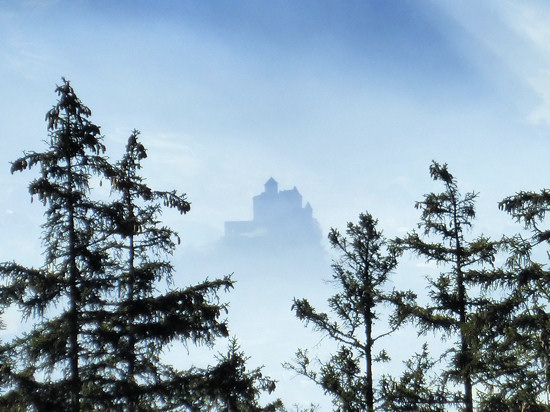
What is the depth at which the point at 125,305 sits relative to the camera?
14.5m

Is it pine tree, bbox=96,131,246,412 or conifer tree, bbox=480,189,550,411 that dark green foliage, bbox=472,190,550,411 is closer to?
conifer tree, bbox=480,189,550,411

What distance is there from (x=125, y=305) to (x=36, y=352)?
7.00 ft

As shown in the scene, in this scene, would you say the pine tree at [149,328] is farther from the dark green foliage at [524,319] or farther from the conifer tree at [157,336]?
the dark green foliage at [524,319]

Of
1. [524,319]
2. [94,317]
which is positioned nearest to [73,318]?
[94,317]

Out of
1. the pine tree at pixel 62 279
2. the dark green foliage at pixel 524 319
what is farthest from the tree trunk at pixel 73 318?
the dark green foliage at pixel 524 319

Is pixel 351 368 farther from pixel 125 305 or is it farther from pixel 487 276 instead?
pixel 125 305

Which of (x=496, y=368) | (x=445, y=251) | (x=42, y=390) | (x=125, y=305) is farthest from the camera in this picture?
(x=445, y=251)

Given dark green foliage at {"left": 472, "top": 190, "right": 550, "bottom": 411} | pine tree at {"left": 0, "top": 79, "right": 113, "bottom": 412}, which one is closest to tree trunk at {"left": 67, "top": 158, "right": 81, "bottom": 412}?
pine tree at {"left": 0, "top": 79, "right": 113, "bottom": 412}

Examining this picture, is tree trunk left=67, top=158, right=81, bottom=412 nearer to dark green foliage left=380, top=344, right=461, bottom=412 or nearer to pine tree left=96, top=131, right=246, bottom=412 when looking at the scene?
pine tree left=96, top=131, right=246, bottom=412

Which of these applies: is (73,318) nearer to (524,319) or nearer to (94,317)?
(94,317)

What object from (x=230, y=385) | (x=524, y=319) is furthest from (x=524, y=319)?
(x=230, y=385)

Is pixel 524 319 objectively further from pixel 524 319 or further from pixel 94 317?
pixel 94 317

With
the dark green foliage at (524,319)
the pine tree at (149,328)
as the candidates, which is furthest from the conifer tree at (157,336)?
the dark green foliage at (524,319)

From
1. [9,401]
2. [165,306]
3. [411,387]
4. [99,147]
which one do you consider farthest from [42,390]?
[411,387]
